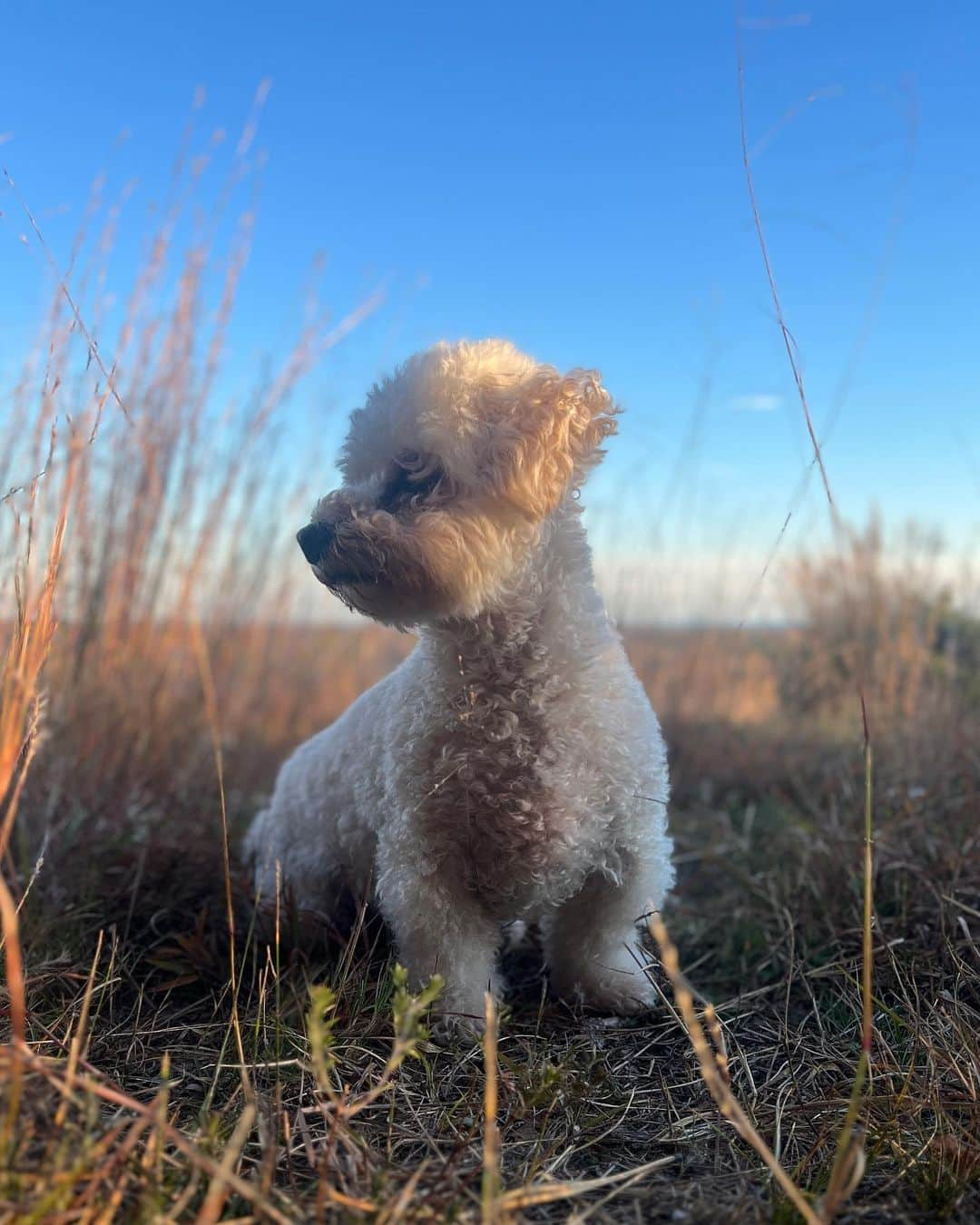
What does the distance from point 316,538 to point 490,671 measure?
502 mm

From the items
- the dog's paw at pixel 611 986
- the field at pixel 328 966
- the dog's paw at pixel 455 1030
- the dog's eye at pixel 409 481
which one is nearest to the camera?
the field at pixel 328 966

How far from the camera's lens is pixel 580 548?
6.98 ft

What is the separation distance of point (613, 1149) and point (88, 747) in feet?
8.40

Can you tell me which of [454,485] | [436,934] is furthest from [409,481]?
[436,934]

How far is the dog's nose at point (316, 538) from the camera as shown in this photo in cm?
194

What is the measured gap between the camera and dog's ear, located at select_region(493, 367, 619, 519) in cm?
196

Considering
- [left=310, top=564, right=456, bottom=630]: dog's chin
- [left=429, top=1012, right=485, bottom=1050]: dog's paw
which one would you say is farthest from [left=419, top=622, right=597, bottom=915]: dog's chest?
[left=429, top=1012, right=485, bottom=1050]: dog's paw

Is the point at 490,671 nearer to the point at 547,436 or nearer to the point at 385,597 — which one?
the point at 385,597

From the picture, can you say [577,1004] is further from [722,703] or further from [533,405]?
[722,703]

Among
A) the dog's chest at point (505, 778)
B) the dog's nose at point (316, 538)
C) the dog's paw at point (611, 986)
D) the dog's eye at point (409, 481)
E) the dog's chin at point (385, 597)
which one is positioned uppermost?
the dog's eye at point (409, 481)

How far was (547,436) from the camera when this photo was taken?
1962mm

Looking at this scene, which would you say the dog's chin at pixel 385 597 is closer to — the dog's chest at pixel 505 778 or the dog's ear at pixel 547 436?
the dog's chest at pixel 505 778

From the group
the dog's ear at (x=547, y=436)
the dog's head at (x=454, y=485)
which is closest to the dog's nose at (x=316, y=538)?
the dog's head at (x=454, y=485)

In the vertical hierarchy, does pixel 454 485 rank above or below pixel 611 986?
above
